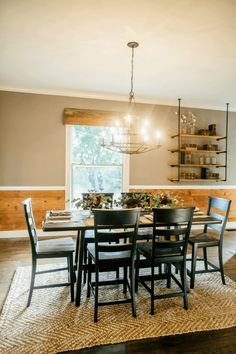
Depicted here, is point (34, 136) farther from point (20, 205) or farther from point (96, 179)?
point (96, 179)

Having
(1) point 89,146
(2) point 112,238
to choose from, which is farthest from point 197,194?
(2) point 112,238

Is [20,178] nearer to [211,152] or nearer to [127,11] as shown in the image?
[127,11]

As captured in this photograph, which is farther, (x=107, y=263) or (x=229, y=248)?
(x=229, y=248)

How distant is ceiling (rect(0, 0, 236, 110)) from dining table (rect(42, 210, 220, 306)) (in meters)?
1.95

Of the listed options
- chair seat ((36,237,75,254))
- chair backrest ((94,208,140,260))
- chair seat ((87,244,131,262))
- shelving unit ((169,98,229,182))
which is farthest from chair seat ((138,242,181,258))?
shelving unit ((169,98,229,182))

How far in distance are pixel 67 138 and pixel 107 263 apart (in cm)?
299

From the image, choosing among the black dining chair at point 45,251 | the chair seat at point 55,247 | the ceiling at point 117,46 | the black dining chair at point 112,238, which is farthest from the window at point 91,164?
the black dining chair at point 112,238

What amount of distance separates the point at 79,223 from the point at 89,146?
2.59 m

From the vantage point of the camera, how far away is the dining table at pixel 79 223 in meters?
2.32

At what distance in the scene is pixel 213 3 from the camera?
2098 mm

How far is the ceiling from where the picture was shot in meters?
2.20

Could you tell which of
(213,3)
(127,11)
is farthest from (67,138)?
(213,3)

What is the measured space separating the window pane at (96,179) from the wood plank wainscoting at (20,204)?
336 millimetres

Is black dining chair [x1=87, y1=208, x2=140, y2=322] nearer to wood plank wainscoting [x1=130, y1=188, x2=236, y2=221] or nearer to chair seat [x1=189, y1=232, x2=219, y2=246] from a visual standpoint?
chair seat [x1=189, y1=232, x2=219, y2=246]
